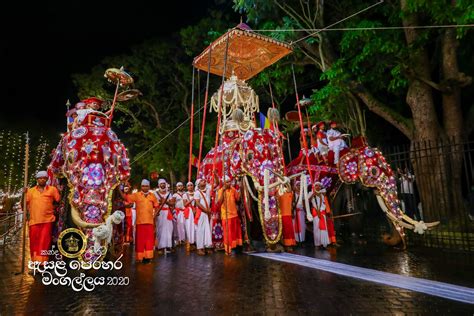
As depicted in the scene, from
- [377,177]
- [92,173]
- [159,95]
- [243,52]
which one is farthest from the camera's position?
[159,95]

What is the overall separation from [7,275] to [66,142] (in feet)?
9.01

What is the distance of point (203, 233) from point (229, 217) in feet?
3.21

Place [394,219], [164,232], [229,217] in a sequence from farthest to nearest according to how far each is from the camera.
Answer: [164,232] → [229,217] → [394,219]

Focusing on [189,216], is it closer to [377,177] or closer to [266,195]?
[266,195]

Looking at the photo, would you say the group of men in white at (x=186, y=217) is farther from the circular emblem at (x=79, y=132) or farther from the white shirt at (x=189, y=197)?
the circular emblem at (x=79, y=132)

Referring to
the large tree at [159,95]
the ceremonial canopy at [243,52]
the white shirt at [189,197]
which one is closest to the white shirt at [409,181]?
the ceremonial canopy at [243,52]

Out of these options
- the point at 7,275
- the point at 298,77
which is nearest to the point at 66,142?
the point at 7,275

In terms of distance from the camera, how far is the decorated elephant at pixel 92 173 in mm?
5211

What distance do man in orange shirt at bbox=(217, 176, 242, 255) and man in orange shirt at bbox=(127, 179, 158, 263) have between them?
5.21 ft

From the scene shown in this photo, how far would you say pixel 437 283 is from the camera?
15.3 ft

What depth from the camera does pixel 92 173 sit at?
17.8 feet

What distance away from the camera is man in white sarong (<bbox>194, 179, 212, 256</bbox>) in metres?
8.62

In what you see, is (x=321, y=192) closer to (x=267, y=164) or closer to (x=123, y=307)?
(x=267, y=164)

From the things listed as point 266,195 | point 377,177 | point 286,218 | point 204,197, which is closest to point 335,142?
point 377,177
